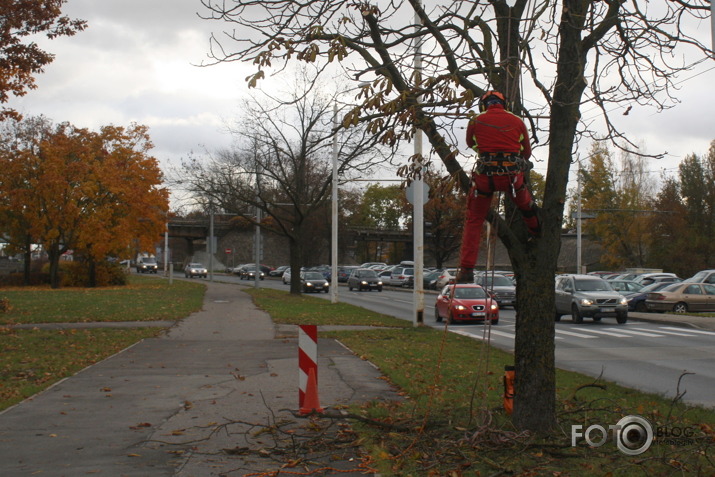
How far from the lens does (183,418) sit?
26.3 feet

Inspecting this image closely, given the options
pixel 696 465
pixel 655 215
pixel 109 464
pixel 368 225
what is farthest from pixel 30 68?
pixel 368 225

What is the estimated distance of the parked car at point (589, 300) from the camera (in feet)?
80.5

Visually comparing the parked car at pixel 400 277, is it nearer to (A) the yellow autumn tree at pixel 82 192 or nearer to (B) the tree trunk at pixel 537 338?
(A) the yellow autumn tree at pixel 82 192

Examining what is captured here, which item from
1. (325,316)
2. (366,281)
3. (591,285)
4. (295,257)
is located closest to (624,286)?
(591,285)

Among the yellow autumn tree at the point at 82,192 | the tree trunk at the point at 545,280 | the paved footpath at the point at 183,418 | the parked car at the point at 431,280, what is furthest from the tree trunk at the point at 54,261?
the tree trunk at the point at 545,280

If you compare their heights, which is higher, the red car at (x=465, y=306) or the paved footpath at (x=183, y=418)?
the red car at (x=465, y=306)

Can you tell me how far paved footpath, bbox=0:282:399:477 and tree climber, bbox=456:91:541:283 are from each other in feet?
7.21

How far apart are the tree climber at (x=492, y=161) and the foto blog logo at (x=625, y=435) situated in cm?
184

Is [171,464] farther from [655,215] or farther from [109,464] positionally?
[655,215]

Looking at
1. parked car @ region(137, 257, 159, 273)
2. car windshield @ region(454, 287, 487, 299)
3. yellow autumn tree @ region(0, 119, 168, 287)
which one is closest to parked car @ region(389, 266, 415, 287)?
yellow autumn tree @ region(0, 119, 168, 287)

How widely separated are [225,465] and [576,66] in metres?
4.82

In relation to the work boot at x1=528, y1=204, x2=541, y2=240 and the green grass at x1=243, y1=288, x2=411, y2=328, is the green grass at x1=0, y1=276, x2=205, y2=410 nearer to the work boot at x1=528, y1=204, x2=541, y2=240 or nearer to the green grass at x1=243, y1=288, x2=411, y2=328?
the green grass at x1=243, y1=288, x2=411, y2=328

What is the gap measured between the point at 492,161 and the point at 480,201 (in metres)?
0.36

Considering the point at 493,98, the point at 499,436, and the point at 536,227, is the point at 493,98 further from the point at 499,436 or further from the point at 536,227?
the point at 499,436
